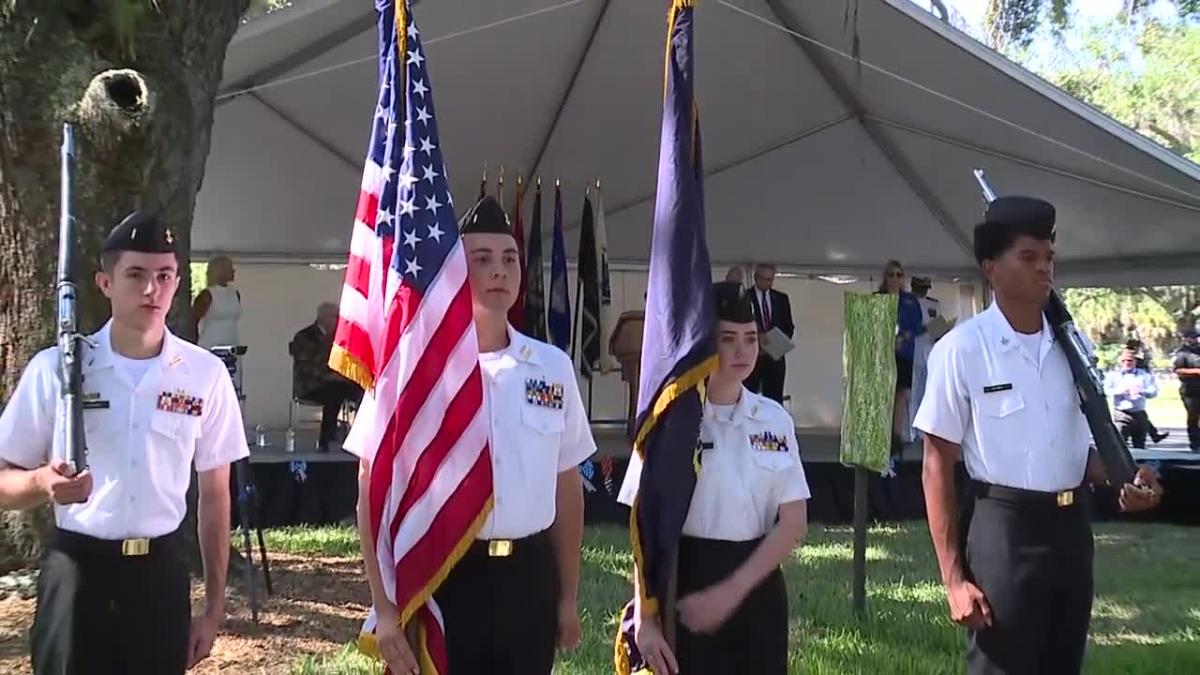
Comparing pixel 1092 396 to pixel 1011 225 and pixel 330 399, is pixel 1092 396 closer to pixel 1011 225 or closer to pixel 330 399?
pixel 1011 225

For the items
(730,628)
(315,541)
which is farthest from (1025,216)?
(315,541)

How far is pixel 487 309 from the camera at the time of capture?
120 inches

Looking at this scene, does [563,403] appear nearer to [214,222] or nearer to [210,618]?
[210,618]

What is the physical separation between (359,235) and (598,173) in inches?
385

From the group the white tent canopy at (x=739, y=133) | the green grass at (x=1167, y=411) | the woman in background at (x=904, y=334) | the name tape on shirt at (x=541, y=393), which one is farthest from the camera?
the green grass at (x=1167, y=411)

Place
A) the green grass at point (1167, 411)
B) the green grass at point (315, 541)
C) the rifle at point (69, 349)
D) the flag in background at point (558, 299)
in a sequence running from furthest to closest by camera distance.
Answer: the green grass at point (1167, 411) → the flag in background at point (558, 299) → the green grass at point (315, 541) → the rifle at point (69, 349)

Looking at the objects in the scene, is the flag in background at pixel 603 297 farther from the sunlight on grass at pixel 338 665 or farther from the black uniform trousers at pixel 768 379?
the sunlight on grass at pixel 338 665

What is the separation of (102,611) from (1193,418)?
16.2m

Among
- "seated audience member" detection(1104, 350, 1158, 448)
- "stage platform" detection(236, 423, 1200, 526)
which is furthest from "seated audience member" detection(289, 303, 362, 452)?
"seated audience member" detection(1104, 350, 1158, 448)

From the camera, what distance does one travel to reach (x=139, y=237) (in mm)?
2875

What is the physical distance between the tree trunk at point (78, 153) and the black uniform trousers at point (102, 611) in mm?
2529

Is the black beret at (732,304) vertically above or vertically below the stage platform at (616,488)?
above

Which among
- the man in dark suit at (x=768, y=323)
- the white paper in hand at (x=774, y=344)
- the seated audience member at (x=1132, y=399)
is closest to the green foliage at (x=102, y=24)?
the white paper in hand at (x=774, y=344)

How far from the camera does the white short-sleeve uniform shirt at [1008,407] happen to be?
312 cm
